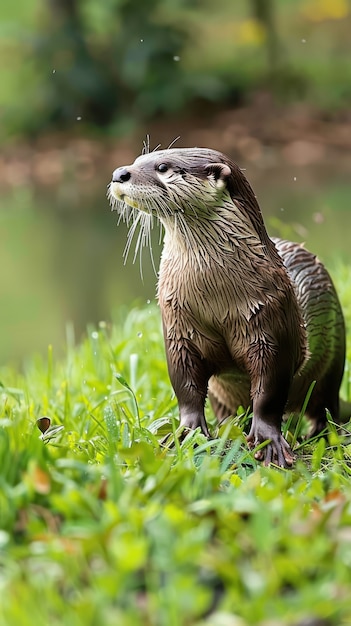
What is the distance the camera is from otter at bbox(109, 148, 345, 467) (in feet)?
7.95

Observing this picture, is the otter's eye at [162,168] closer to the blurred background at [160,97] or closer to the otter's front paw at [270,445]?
the otter's front paw at [270,445]

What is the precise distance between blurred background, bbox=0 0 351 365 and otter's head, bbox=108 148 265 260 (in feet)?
25.0

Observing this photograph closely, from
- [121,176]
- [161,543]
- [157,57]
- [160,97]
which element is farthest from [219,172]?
[157,57]

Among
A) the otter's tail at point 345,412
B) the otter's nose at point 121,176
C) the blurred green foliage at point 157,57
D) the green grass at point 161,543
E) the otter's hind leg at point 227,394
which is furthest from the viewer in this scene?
the blurred green foliage at point 157,57

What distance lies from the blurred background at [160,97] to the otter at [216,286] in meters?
7.58

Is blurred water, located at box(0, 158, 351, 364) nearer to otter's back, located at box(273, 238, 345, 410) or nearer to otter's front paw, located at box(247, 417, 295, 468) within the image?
otter's back, located at box(273, 238, 345, 410)

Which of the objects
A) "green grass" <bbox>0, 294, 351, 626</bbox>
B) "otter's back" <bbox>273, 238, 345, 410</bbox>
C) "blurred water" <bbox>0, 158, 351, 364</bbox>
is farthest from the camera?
"blurred water" <bbox>0, 158, 351, 364</bbox>

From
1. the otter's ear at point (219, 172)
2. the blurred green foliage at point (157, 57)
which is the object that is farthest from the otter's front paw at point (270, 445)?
the blurred green foliage at point (157, 57)

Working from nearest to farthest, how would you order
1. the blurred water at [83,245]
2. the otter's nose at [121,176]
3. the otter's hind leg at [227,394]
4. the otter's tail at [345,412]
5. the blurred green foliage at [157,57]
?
the otter's nose at [121,176], the otter's hind leg at [227,394], the otter's tail at [345,412], the blurred water at [83,245], the blurred green foliage at [157,57]

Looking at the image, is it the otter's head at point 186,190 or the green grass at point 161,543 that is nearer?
the green grass at point 161,543

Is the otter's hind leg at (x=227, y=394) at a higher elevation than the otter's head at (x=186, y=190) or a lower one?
lower

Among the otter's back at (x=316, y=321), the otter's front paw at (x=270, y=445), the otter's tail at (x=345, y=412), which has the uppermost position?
the otter's back at (x=316, y=321)

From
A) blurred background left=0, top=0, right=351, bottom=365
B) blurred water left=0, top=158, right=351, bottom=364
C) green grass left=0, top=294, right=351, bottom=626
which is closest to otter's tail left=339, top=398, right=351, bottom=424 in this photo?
green grass left=0, top=294, right=351, bottom=626

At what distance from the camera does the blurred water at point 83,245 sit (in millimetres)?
6309
